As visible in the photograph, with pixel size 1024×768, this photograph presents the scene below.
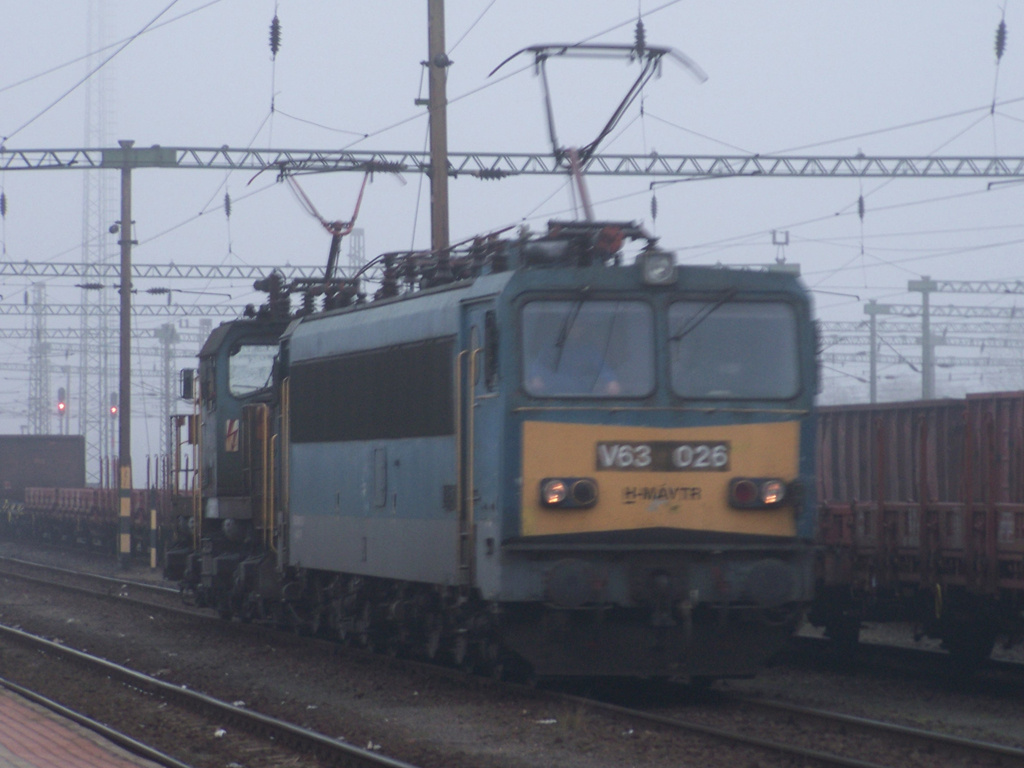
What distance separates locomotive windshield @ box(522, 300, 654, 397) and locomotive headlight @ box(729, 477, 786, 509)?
93cm

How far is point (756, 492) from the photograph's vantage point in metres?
10.4

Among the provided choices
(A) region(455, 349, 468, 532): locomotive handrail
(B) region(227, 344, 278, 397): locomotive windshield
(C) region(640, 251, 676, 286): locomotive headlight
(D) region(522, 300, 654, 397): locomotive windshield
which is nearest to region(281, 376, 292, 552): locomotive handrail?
(B) region(227, 344, 278, 397): locomotive windshield

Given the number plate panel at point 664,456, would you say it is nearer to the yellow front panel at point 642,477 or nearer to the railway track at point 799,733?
the yellow front panel at point 642,477

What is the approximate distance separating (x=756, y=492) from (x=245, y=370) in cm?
859

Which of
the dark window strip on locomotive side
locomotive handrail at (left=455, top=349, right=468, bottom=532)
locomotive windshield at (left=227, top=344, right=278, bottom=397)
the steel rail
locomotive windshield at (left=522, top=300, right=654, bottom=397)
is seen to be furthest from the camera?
locomotive windshield at (left=227, top=344, right=278, bottom=397)

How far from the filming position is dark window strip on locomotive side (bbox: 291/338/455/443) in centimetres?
1141

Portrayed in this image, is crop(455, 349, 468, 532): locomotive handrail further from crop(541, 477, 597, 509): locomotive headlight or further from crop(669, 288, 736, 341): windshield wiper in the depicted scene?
crop(669, 288, 736, 341): windshield wiper

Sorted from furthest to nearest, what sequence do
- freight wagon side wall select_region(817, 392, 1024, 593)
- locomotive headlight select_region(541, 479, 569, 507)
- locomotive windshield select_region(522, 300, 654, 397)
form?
freight wagon side wall select_region(817, 392, 1024, 593), locomotive windshield select_region(522, 300, 654, 397), locomotive headlight select_region(541, 479, 569, 507)

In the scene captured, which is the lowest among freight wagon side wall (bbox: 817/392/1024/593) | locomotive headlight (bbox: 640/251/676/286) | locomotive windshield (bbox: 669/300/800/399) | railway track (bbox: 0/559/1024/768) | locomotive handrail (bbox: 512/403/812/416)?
railway track (bbox: 0/559/1024/768)

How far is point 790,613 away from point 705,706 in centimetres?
93

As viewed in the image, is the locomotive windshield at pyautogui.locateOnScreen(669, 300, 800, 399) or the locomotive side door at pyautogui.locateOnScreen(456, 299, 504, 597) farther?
the locomotive windshield at pyautogui.locateOnScreen(669, 300, 800, 399)

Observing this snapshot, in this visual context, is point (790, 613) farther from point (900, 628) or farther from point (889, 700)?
point (900, 628)

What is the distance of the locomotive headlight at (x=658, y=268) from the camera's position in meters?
10.5

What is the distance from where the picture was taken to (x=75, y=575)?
27.0 m
